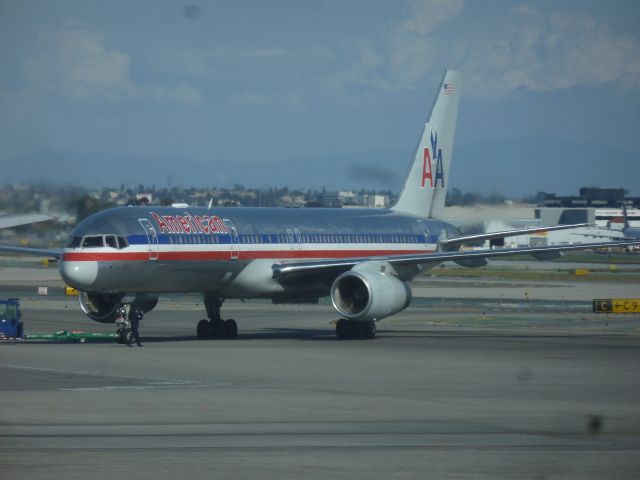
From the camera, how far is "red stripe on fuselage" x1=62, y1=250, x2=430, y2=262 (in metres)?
35.7

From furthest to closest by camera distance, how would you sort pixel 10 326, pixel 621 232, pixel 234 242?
pixel 621 232, pixel 10 326, pixel 234 242

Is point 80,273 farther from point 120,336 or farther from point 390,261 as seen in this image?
point 390,261

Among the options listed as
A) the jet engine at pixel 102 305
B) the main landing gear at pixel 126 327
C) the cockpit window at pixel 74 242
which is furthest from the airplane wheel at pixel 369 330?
the cockpit window at pixel 74 242

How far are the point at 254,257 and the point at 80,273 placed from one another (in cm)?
674

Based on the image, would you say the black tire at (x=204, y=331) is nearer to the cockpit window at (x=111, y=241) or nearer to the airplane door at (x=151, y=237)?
the airplane door at (x=151, y=237)

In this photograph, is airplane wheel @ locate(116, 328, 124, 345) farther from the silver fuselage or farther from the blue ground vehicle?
the blue ground vehicle

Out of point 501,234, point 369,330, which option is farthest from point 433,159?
point 369,330

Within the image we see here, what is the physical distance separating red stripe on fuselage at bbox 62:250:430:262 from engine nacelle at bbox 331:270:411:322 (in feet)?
8.78

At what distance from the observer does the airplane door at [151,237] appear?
36938 mm

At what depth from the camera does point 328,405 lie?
22547mm

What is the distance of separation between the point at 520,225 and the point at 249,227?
44.9 m

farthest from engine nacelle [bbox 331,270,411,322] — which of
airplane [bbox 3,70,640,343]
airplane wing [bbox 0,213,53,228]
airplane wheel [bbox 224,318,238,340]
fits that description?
airplane wing [bbox 0,213,53,228]

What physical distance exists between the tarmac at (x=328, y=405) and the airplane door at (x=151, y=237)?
2866 millimetres

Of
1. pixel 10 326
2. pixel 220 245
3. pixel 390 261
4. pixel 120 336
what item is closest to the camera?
pixel 120 336
